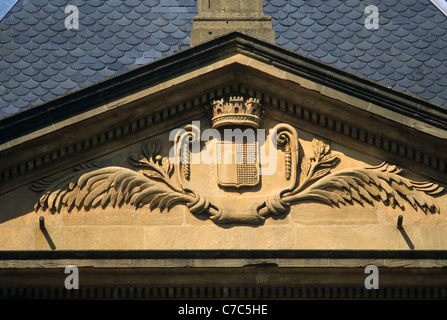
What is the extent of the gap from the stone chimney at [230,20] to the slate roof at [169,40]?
441cm

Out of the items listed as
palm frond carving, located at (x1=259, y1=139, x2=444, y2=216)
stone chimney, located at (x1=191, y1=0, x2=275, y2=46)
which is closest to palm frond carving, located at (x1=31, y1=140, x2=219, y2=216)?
palm frond carving, located at (x1=259, y1=139, x2=444, y2=216)

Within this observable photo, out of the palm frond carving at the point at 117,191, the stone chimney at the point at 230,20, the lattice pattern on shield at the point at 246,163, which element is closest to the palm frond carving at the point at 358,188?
the lattice pattern on shield at the point at 246,163

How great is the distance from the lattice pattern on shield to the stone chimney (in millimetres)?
1610

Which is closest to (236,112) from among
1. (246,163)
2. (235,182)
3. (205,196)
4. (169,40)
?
(246,163)

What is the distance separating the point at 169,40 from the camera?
79.5 feet

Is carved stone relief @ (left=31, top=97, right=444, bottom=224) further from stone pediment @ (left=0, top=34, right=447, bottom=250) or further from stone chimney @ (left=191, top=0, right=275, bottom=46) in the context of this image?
stone chimney @ (left=191, top=0, right=275, bottom=46)

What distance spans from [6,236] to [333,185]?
4.61 meters

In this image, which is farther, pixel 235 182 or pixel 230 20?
→ pixel 230 20

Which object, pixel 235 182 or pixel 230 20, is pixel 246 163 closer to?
pixel 235 182

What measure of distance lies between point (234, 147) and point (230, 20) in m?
1.99

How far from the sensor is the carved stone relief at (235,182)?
18.3 meters

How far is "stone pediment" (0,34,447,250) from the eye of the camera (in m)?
18.2

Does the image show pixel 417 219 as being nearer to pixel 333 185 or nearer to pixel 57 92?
pixel 333 185
